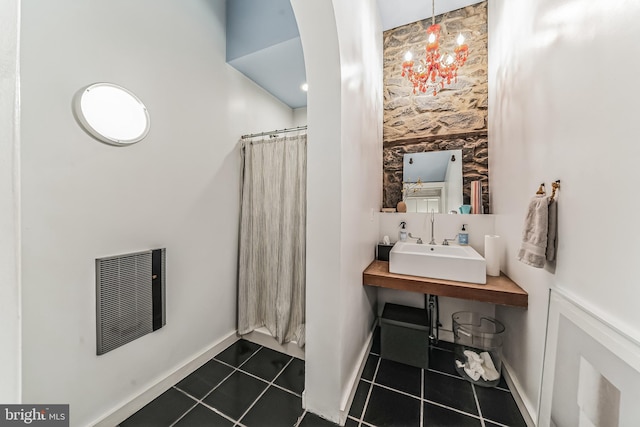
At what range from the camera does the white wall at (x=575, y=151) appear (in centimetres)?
78

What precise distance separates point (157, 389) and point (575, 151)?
270cm

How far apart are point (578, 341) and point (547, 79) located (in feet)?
4.16

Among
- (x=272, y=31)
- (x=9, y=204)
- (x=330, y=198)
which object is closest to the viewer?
(x=9, y=204)

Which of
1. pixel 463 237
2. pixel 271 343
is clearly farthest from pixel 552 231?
pixel 271 343

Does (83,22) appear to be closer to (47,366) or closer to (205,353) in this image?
(47,366)

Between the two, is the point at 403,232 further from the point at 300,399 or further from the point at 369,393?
the point at 300,399

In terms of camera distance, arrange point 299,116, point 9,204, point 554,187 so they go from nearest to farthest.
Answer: point 9,204 < point 554,187 < point 299,116

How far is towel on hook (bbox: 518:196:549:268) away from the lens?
1.16 m

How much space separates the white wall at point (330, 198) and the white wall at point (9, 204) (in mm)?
1141

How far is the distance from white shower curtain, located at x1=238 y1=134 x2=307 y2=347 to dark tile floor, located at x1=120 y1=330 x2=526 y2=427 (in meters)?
0.35

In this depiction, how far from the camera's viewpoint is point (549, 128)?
122cm

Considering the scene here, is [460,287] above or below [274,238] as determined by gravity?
below

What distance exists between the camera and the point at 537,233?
1.17 meters

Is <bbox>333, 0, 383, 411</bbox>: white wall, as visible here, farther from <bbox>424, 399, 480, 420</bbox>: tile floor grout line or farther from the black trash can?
<bbox>424, 399, 480, 420</bbox>: tile floor grout line
